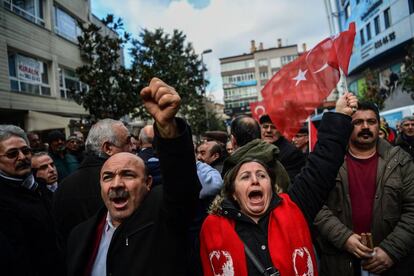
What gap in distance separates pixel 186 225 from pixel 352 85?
44.8 metres

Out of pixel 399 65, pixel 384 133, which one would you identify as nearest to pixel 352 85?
pixel 399 65

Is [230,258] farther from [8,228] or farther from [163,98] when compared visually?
[8,228]

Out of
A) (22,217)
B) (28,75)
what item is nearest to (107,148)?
(22,217)

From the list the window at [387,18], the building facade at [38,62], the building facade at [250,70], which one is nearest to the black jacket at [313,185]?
the building facade at [38,62]

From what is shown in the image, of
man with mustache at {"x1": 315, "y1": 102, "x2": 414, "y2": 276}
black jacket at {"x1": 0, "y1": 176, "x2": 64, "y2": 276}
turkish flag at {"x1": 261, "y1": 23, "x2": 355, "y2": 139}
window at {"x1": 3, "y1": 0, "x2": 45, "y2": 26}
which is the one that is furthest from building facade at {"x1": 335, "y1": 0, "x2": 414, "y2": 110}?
black jacket at {"x1": 0, "y1": 176, "x2": 64, "y2": 276}

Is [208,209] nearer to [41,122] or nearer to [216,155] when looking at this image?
[216,155]

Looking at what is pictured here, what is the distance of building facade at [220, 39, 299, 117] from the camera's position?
76812mm

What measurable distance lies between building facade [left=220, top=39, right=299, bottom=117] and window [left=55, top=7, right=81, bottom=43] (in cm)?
5758

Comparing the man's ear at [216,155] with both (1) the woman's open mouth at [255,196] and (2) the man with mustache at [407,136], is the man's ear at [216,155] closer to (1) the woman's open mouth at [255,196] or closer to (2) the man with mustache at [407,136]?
(1) the woman's open mouth at [255,196]

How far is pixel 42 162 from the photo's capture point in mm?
4469

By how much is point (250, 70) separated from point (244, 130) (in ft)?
265

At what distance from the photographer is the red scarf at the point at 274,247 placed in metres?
2.06

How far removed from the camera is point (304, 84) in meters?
4.69

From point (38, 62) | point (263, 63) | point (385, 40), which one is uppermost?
point (263, 63)
